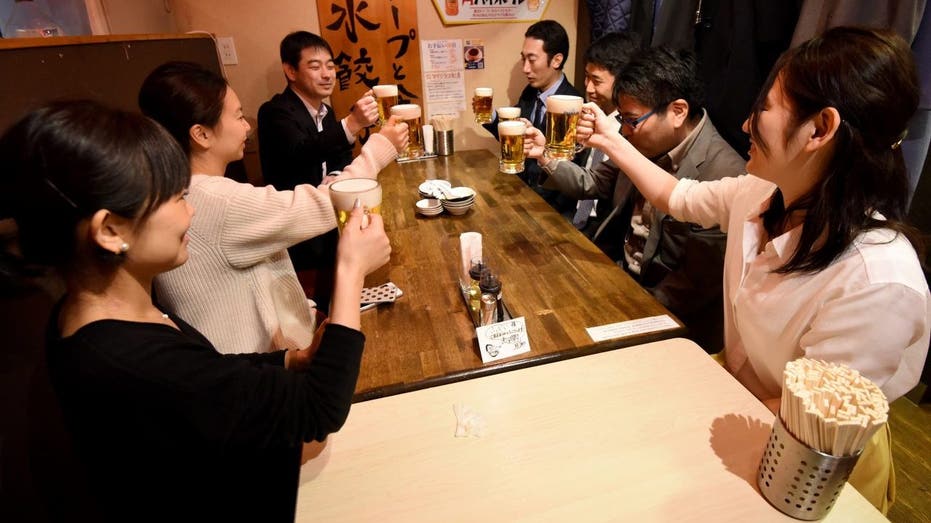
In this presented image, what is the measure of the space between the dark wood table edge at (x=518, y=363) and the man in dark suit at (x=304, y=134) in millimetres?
1642

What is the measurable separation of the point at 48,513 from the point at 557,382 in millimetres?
1317

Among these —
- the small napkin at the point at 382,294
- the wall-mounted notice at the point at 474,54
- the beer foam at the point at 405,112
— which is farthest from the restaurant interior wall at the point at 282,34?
the small napkin at the point at 382,294

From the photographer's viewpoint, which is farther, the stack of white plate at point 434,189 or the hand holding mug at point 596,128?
the stack of white plate at point 434,189

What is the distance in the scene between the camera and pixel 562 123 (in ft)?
6.48

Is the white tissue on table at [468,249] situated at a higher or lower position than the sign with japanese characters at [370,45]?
lower

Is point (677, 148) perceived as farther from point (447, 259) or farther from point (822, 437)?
point (822, 437)

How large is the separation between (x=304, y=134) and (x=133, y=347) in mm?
2451

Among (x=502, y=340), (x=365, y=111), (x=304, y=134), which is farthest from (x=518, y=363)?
(x=304, y=134)

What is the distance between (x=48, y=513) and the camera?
1.19m

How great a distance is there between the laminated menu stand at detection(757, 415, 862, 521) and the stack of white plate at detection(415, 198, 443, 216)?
168 cm

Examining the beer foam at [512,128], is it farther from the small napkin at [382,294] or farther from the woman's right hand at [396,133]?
the small napkin at [382,294]

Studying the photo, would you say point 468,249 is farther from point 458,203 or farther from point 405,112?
point 405,112

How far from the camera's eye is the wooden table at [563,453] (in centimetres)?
86

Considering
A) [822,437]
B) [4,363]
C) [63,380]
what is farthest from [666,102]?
[4,363]
